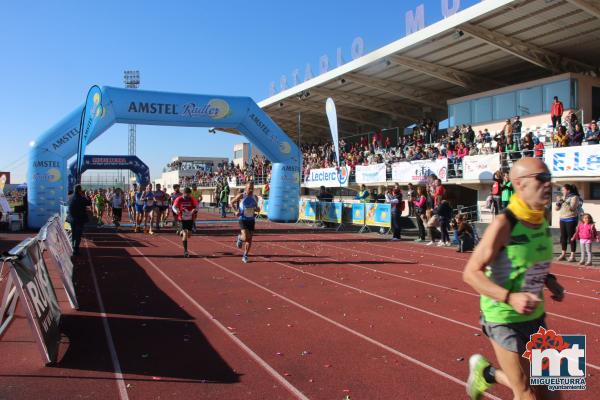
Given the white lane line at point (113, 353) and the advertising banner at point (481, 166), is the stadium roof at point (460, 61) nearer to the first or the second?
the advertising banner at point (481, 166)

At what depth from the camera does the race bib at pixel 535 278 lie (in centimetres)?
279

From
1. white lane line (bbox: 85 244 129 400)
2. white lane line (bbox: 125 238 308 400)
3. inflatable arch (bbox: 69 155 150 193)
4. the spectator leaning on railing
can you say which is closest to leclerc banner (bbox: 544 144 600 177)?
the spectator leaning on railing

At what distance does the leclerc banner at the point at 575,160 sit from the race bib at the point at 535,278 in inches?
542

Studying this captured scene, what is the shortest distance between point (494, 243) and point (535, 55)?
21964 millimetres

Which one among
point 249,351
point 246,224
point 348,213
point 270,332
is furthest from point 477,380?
point 348,213

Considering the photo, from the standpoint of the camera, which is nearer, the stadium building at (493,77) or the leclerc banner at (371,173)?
the stadium building at (493,77)

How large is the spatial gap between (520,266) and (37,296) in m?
4.34

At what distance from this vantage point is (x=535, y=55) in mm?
21484

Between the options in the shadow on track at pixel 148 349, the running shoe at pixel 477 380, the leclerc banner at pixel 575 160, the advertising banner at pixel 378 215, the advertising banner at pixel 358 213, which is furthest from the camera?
the advertising banner at pixel 358 213

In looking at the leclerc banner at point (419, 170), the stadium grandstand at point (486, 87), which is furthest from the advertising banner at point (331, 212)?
the stadium grandstand at point (486, 87)

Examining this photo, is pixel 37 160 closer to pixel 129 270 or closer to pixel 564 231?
pixel 129 270

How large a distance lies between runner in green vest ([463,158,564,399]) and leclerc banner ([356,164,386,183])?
20.9 meters

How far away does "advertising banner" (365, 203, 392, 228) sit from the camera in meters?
17.3

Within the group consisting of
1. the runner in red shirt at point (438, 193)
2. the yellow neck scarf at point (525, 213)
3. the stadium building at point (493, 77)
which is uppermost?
the stadium building at point (493, 77)
